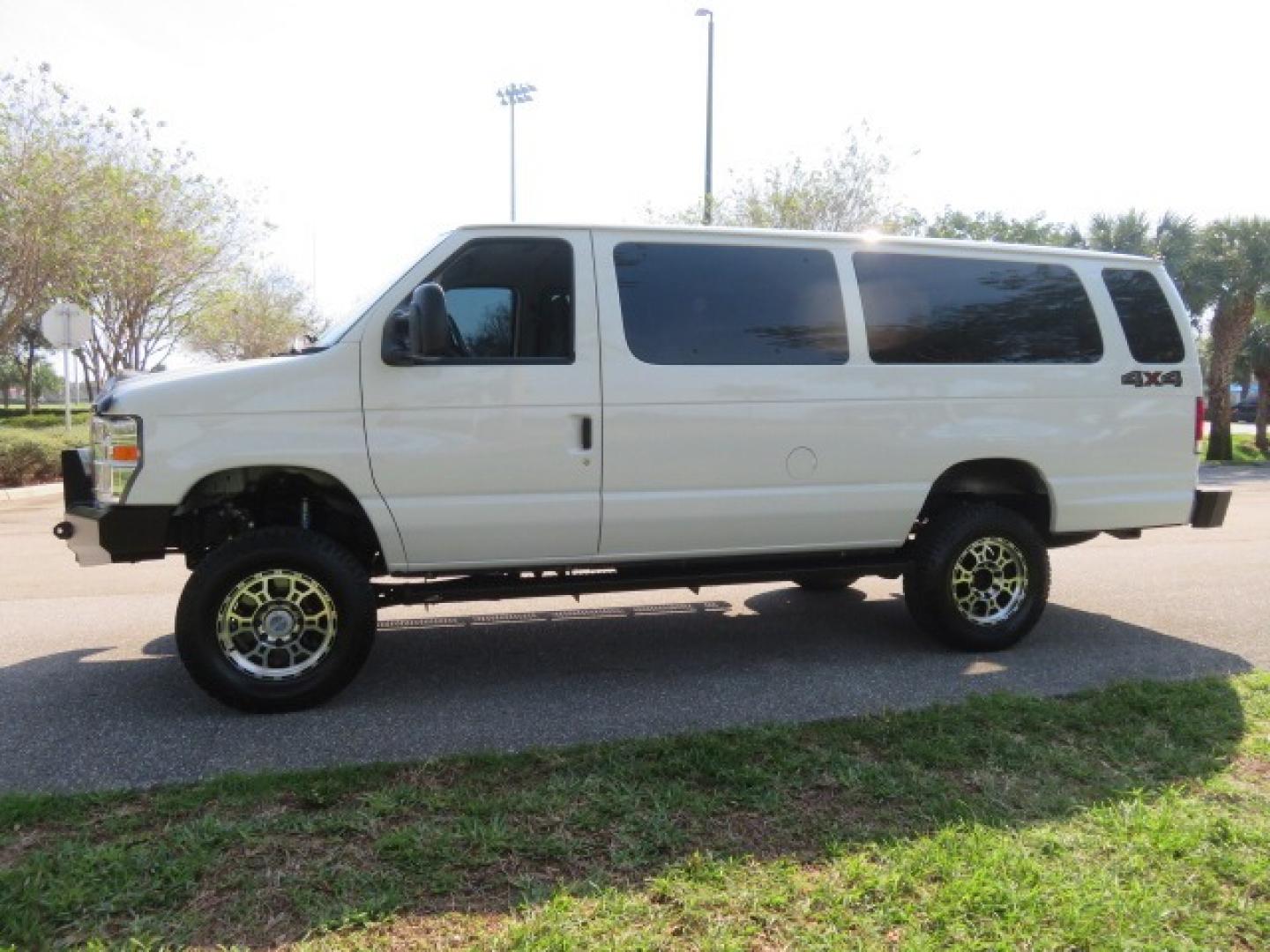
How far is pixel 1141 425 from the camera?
5.39 m

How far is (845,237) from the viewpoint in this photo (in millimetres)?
5051

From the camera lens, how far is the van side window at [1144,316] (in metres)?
5.43

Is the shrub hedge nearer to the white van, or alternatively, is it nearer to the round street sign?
the round street sign

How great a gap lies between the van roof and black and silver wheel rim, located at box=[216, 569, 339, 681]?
1921 millimetres

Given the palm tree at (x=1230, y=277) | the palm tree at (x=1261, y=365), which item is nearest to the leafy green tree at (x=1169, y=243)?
the palm tree at (x=1230, y=277)

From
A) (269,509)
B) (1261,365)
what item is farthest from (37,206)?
(1261,365)

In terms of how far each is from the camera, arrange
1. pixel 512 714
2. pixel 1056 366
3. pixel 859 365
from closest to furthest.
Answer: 1. pixel 512 714
2. pixel 859 365
3. pixel 1056 366

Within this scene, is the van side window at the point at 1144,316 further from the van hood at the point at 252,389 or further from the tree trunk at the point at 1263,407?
the tree trunk at the point at 1263,407

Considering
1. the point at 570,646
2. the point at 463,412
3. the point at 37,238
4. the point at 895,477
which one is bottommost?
the point at 570,646

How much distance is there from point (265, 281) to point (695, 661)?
4103 centimetres

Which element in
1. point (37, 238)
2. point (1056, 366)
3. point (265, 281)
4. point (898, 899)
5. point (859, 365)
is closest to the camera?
point (898, 899)

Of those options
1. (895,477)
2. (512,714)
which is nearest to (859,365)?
(895,477)

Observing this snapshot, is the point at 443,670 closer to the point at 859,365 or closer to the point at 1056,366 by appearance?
the point at 859,365

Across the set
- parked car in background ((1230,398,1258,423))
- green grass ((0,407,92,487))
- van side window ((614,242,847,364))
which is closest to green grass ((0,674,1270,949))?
van side window ((614,242,847,364))
